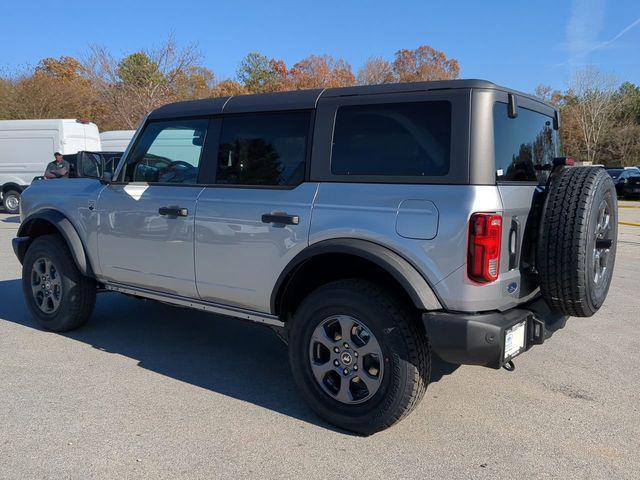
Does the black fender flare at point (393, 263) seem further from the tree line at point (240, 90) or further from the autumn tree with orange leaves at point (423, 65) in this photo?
the autumn tree with orange leaves at point (423, 65)

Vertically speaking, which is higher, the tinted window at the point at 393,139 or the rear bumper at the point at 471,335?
the tinted window at the point at 393,139

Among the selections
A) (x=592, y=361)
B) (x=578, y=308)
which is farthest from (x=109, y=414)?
(x=592, y=361)

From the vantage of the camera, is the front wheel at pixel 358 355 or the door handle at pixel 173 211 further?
the door handle at pixel 173 211

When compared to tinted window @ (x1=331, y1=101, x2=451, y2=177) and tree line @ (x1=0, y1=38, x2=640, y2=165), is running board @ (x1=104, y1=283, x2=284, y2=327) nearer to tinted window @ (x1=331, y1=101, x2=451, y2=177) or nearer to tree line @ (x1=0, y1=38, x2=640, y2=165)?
tinted window @ (x1=331, y1=101, x2=451, y2=177)

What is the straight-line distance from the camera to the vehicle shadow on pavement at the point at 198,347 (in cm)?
399

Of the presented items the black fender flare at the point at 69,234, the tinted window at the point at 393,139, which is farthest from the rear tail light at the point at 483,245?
the black fender flare at the point at 69,234

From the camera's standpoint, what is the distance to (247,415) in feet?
11.7

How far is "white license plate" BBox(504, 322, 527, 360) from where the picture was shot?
3.02 metres

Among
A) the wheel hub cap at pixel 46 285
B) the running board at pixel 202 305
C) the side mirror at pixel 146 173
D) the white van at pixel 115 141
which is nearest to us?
the running board at pixel 202 305

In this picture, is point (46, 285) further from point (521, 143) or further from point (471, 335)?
point (521, 143)

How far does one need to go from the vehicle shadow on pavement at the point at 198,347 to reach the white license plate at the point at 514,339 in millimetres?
1116

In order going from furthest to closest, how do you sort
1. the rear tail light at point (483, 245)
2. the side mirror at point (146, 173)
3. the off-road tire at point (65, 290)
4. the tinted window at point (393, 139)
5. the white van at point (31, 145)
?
the white van at point (31, 145) < the off-road tire at point (65, 290) < the side mirror at point (146, 173) < the tinted window at point (393, 139) < the rear tail light at point (483, 245)

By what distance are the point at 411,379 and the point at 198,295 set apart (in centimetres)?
172

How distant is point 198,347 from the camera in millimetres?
4906
